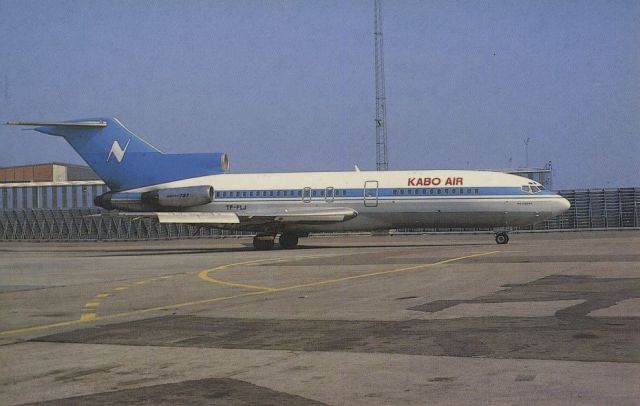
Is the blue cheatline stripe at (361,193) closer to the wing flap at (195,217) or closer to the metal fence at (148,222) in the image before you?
the wing flap at (195,217)

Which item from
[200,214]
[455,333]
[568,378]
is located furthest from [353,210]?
[568,378]

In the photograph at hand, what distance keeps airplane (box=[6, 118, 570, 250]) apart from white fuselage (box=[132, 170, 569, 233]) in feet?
0.16

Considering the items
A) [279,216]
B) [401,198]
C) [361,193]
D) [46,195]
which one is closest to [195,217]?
[279,216]

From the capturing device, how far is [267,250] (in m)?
40.3

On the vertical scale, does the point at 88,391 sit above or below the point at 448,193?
below

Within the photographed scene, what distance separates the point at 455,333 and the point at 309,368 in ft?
8.93

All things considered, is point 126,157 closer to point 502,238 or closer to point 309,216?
point 309,216

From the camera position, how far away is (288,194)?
4075cm

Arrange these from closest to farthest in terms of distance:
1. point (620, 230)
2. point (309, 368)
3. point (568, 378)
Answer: point (568, 378), point (309, 368), point (620, 230)

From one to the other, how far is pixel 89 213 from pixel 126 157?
32315 millimetres

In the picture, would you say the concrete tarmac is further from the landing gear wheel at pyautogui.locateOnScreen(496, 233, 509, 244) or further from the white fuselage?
the landing gear wheel at pyautogui.locateOnScreen(496, 233, 509, 244)

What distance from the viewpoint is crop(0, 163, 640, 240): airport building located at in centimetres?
6266

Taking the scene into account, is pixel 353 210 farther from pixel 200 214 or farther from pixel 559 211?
pixel 559 211

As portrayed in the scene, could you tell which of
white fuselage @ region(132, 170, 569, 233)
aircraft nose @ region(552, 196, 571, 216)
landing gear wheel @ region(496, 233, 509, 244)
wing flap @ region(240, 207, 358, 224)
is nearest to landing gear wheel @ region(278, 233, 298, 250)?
white fuselage @ region(132, 170, 569, 233)
